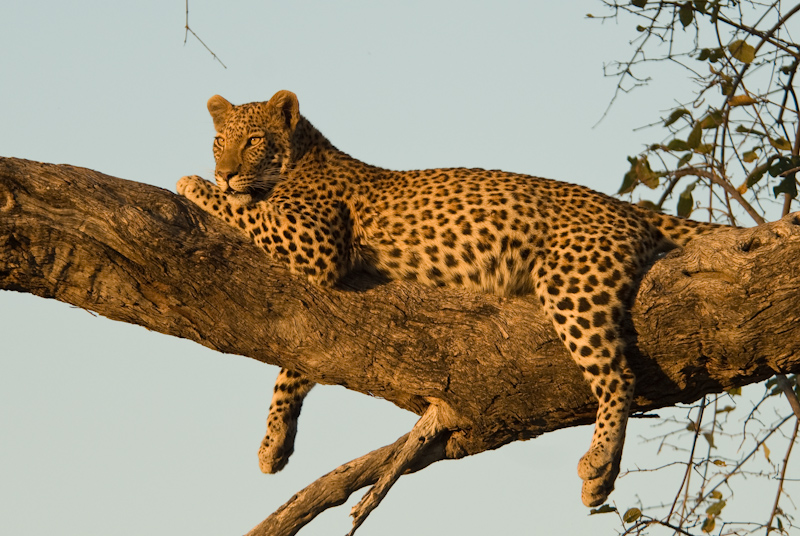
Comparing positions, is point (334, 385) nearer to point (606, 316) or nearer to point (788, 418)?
point (606, 316)

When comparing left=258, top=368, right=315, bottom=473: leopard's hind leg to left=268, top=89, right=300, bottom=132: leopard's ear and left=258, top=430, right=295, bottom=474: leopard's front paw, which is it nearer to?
left=258, top=430, right=295, bottom=474: leopard's front paw

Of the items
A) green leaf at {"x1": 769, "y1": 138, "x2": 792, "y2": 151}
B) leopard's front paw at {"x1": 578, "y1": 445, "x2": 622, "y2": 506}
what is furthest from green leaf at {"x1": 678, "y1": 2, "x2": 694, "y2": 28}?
leopard's front paw at {"x1": 578, "y1": 445, "x2": 622, "y2": 506}

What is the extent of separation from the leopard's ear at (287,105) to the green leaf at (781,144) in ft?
12.0

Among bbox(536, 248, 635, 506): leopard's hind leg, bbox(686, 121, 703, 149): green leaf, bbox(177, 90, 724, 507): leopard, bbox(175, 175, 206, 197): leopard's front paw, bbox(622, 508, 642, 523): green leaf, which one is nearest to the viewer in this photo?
bbox(536, 248, 635, 506): leopard's hind leg

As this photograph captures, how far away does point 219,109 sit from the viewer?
299 inches

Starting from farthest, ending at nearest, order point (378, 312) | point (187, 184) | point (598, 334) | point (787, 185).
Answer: point (787, 185) → point (187, 184) → point (378, 312) → point (598, 334)

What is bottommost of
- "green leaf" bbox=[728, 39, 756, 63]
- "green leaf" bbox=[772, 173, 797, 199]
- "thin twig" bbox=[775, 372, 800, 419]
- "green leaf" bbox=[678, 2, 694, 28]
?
"thin twig" bbox=[775, 372, 800, 419]

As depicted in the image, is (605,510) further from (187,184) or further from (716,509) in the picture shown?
(187,184)

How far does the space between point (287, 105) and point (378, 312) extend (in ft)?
7.39

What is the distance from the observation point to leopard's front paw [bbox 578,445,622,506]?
6062 millimetres

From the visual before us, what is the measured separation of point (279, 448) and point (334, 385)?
1.16 m

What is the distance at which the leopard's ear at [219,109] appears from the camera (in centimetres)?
754

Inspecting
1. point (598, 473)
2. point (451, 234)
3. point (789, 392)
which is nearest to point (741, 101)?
point (789, 392)

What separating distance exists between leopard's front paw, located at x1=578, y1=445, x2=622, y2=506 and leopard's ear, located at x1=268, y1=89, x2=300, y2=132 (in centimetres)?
327
